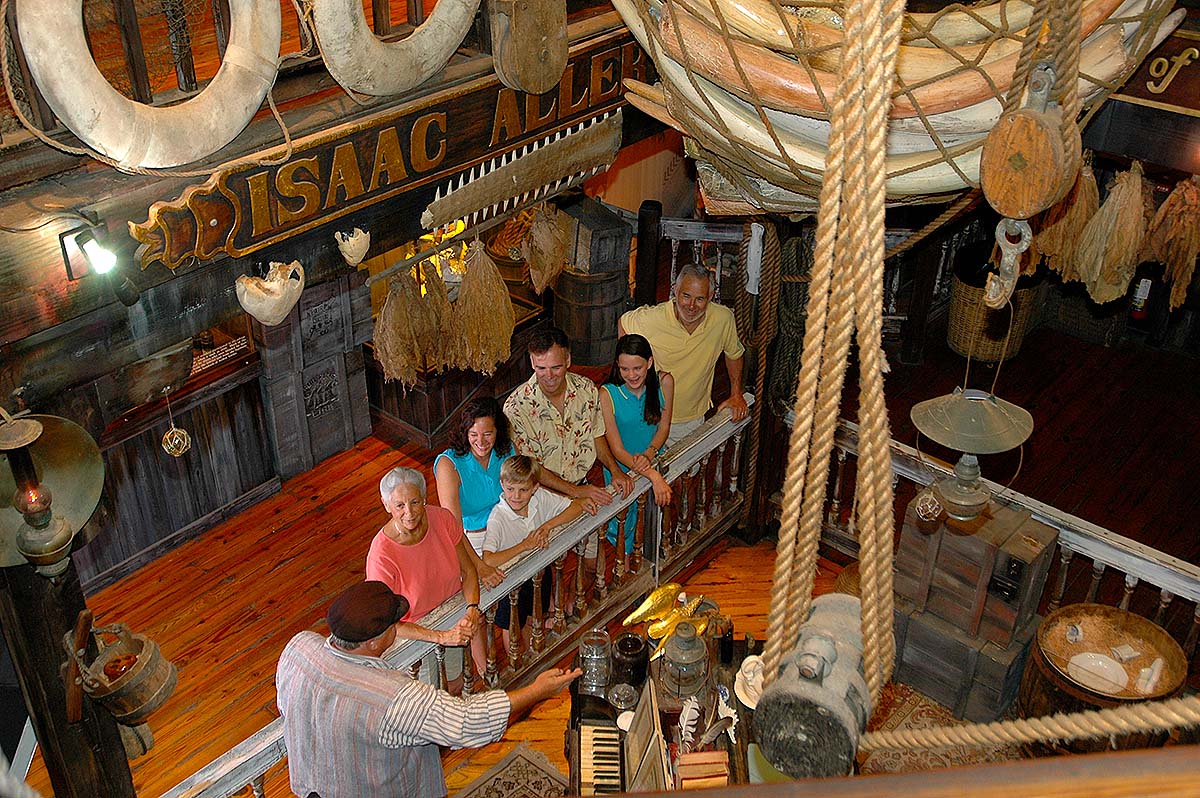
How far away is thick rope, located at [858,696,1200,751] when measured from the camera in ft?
3.07

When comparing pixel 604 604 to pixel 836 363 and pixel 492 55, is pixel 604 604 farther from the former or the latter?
pixel 836 363

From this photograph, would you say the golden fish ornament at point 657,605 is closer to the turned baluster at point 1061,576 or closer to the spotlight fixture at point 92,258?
the turned baluster at point 1061,576

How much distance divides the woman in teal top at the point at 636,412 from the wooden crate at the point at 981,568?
1.20m

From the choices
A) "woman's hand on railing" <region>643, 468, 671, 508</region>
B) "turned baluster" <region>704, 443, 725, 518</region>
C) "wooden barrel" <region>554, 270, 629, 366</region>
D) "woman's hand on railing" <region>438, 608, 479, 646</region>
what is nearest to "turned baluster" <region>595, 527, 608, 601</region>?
"woman's hand on railing" <region>643, 468, 671, 508</region>

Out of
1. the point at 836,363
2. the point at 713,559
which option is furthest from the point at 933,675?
the point at 836,363

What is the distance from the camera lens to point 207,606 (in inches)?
229

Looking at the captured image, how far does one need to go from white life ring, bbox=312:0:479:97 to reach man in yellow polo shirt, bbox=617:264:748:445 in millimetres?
1707

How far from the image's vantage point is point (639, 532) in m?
5.21

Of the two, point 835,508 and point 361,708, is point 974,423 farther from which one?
point 361,708

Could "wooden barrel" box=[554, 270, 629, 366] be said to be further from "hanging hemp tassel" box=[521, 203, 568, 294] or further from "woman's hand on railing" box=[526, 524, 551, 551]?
"woman's hand on railing" box=[526, 524, 551, 551]

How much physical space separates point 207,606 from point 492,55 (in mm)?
3360

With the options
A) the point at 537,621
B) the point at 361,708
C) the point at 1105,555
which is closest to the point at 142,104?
the point at 361,708

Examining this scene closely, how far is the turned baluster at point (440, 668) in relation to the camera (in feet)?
13.4

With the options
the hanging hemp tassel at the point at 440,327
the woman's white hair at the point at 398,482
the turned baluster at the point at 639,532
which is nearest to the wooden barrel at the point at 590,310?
the hanging hemp tassel at the point at 440,327
